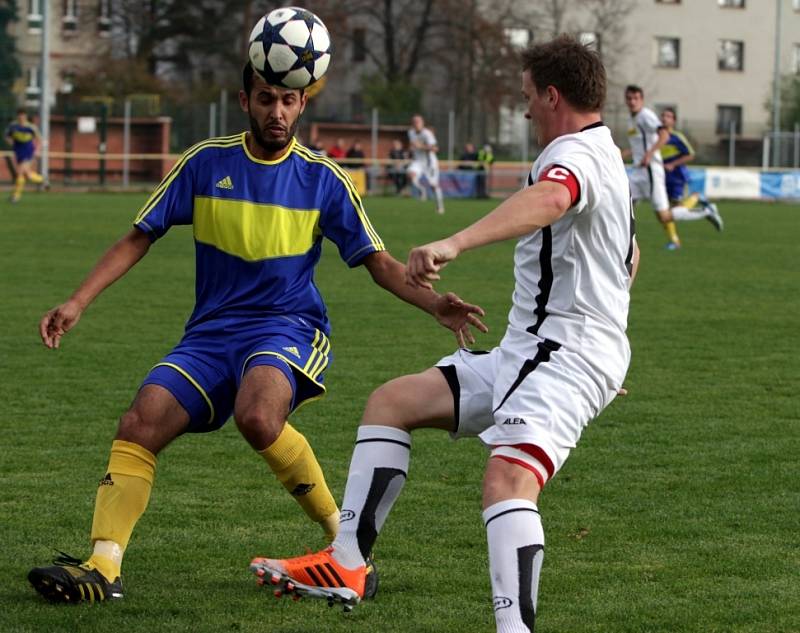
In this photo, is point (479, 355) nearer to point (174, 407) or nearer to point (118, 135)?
point (174, 407)

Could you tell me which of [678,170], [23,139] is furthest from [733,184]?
[678,170]

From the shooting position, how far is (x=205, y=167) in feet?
17.1

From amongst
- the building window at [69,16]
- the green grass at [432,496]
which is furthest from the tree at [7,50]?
the green grass at [432,496]

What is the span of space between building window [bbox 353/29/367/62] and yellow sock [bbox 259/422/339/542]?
58098 millimetres

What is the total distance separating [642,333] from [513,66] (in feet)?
158

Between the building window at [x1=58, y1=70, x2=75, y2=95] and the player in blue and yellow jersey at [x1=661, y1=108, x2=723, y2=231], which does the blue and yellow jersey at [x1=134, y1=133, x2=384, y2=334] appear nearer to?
the player in blue and yellow jersey at [x1=661, y1=108, x2=723, y2=231]

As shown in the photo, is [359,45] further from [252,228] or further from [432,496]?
[252,228]

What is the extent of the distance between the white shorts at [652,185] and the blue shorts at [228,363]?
1632 centimetres

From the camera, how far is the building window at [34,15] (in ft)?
215

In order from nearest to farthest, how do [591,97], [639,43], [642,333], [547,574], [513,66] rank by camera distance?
[591,97] < [547,574] < [642,333] < [513,66] < [639,43]

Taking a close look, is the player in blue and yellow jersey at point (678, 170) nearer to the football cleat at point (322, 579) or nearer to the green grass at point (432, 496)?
the green grass at point (432, 496)

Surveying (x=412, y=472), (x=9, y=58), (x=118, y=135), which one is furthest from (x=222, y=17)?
(x=412, y=472)

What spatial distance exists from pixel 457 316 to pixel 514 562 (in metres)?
1.03

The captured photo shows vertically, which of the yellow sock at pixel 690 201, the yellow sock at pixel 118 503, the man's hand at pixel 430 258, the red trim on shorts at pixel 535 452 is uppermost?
the man's hand at pixel 430 258
